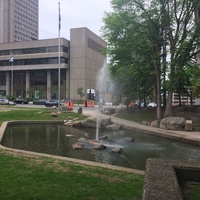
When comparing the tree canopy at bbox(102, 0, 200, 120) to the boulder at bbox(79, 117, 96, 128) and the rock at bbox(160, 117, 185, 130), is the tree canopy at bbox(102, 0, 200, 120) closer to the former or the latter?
the rock at bbox(160, 117, 185, 130)

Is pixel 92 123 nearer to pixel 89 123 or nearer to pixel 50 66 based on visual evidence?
pixel 89 123

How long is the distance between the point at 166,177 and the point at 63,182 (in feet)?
7.62

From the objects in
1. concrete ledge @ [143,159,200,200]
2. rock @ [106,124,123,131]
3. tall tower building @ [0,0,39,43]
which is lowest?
rock @ [106,124,123,131]

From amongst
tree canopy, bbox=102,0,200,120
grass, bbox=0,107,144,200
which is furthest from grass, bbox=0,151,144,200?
tree canopy, bbox=102,0,200,120

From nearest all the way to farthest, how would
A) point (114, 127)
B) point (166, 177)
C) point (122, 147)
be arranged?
point (166, 177), point (122, 147), point (114, 127)

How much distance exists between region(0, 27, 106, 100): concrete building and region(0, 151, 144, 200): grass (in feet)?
267

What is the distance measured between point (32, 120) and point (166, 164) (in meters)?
21.5

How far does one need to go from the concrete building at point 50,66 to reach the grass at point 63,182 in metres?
81.5

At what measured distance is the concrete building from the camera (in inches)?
3558

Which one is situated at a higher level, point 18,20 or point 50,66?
point 18,20

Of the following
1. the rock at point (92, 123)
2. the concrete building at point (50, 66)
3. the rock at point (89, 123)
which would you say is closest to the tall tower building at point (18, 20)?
the concrete building at point (50, 66)

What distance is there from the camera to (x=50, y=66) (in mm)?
91562

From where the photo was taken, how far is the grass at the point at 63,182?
545 cm

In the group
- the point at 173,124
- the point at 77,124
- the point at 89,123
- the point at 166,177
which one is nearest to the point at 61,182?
the point at 166,177
